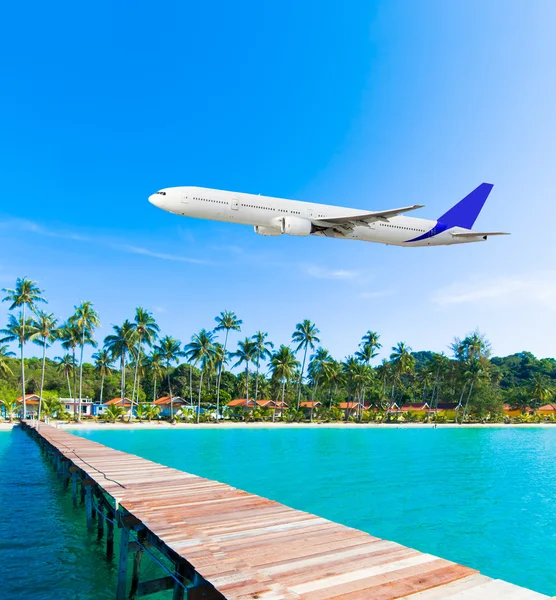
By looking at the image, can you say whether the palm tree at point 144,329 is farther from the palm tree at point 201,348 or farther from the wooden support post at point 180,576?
the wooden support post at point 180,576

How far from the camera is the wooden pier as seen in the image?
23.9 feet

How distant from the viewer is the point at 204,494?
1482 cm

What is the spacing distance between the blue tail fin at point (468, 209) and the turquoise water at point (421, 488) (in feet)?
56.0

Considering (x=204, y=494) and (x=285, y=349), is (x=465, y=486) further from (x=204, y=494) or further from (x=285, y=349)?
(x=285, y=349)

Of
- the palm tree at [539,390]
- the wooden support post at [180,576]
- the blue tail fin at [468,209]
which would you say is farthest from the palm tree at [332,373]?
the wooden support post at [180,576]

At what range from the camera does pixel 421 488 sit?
98.3 ft

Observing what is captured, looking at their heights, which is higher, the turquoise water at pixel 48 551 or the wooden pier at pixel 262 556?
the wooden pier at pixel 262 556

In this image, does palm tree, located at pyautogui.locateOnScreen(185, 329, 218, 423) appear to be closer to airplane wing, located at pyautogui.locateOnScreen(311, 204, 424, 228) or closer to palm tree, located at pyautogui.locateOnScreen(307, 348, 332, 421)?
palm tree, located at pyautogui.locateOnScreen(307, 348, 332, 421)

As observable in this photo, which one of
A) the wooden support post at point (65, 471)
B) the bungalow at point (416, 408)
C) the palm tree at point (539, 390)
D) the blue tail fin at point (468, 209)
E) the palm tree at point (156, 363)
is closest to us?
the wooden support post at point (65, 471)

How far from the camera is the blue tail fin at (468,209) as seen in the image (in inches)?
1357

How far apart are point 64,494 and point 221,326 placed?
68685 mm

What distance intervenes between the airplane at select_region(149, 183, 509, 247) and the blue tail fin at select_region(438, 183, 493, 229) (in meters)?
5.87

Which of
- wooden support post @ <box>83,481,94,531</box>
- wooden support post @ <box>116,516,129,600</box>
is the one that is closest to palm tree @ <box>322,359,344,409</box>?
wooden support post @ <box>83,481,94,531</box>

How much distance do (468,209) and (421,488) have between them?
19.1m
